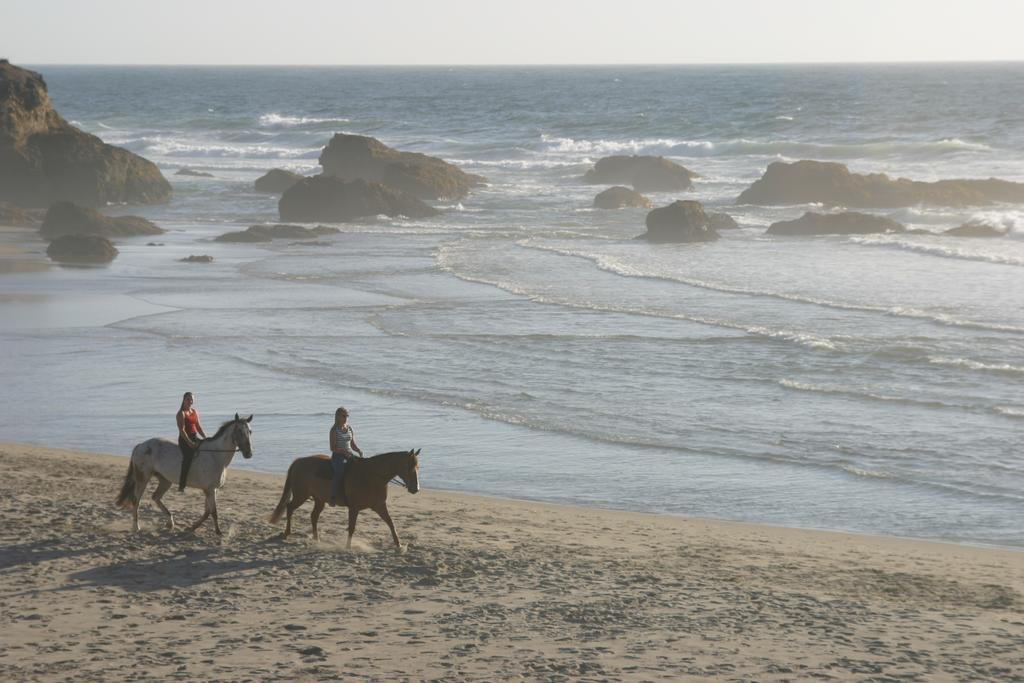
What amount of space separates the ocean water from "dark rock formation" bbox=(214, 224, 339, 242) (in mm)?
1023

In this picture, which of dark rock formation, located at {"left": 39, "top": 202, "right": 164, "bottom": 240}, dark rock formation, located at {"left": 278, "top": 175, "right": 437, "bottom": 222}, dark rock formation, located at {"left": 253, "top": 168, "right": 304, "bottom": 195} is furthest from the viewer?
dark rock formation, located at {"left": 253, "top": 168, "right": 304, "bottom": 195}

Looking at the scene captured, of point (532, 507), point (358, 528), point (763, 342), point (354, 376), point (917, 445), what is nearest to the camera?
point (358, 528)

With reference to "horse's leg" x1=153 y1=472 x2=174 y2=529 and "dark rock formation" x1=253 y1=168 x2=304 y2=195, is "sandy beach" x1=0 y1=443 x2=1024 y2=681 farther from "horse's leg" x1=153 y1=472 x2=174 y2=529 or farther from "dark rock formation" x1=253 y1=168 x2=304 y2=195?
"dark rock formation" x1=253 y1=168 x2=304 y2=195

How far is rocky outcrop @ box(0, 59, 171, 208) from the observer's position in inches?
1955

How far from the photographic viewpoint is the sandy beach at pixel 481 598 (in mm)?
10000

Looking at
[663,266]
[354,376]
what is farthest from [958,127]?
[354,376]

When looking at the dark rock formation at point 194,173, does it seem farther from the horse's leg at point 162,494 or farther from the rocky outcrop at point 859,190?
the horse's leg at point 162,494

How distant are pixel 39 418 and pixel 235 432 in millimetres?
7690

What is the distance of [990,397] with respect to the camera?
2066cm

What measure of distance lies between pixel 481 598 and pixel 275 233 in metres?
34.8

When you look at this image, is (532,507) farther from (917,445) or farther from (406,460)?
→ (917,445)

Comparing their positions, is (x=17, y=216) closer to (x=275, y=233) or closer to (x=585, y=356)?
(x=275, y=233)

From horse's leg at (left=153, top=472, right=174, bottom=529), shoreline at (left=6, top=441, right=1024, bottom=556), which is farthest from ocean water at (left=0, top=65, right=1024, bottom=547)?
horse's leg at (left=153, top=472, right=174, bottom=529)

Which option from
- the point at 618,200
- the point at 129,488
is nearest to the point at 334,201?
the point at 618,200
